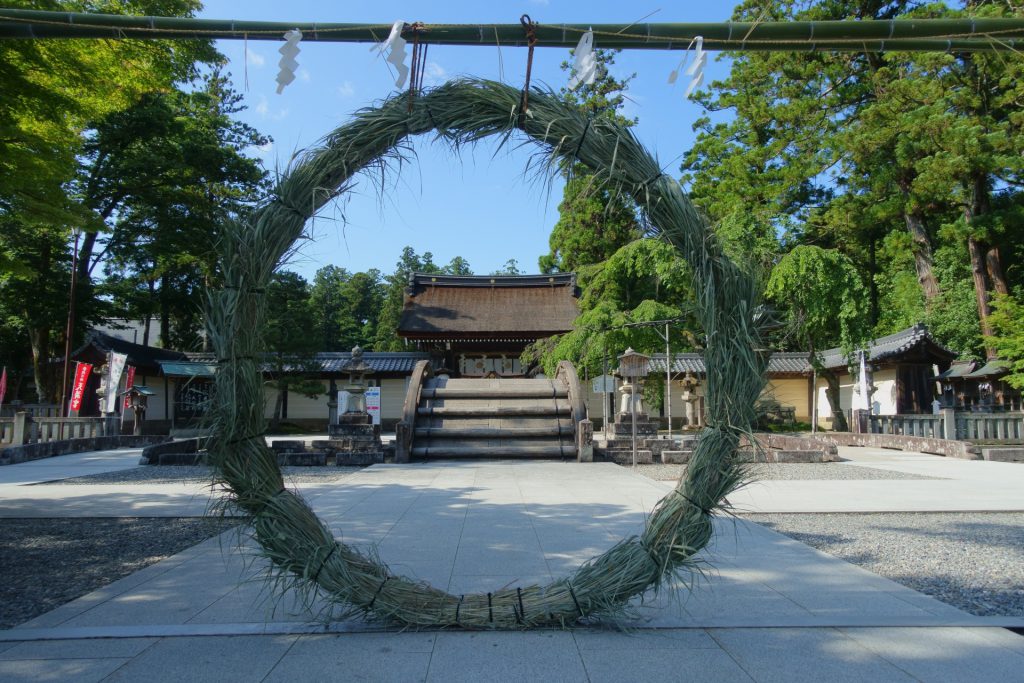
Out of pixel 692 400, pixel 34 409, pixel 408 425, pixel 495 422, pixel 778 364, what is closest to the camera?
pixel 408 425

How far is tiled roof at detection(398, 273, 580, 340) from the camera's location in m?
21.2

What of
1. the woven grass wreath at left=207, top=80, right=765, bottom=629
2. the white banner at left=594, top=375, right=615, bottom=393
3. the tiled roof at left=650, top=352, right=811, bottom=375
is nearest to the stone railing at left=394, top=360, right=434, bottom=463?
the white banner at left=594, top=375, right=615, bottom=393

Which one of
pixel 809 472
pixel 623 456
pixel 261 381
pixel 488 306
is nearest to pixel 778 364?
pixel 488 306

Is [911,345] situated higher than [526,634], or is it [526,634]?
[911,345]

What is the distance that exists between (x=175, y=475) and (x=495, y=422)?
18.6ft

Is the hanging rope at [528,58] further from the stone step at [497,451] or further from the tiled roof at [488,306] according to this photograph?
the tiled roof at [488,306]

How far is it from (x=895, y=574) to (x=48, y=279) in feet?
74.4

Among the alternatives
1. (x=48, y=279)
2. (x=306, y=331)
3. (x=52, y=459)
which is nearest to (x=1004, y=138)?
(x=306, y=331)

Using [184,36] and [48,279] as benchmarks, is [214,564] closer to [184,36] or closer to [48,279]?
[184,36]

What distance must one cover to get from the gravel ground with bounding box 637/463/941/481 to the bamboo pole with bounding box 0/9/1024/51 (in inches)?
251

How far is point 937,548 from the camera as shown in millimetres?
5078

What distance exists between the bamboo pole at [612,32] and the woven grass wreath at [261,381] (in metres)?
0.65

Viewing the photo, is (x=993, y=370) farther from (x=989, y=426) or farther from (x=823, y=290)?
(x=823, y=290)

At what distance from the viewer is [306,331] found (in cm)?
2127
